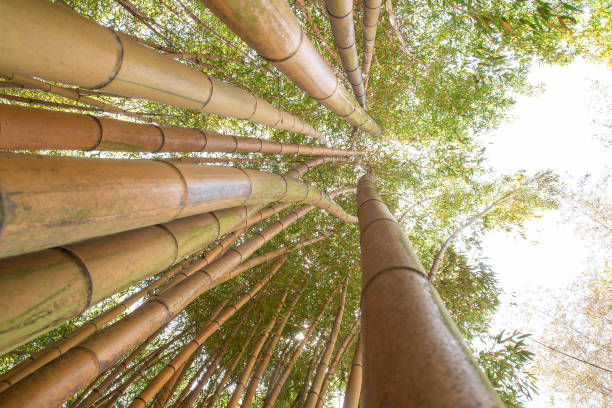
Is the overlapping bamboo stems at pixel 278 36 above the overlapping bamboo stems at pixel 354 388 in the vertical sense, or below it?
above

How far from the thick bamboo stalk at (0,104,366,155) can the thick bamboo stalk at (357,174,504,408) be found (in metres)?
1.62

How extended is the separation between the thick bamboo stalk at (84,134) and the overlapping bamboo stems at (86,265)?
2.62 feet

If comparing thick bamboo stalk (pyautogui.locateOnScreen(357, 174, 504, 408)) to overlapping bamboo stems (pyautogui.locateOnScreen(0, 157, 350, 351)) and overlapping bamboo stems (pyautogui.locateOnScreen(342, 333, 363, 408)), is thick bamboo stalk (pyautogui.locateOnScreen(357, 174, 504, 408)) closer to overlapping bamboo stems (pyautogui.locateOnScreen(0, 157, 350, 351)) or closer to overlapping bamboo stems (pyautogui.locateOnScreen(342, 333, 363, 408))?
overlapping bamboo stems (pyautogui.locateOnScreen(0, 157, 350, 351))

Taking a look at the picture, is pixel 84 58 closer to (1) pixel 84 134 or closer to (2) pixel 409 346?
(1) pixel 84 134

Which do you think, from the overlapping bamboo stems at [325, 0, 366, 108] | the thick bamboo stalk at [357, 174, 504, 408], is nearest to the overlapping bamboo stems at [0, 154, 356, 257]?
the thick bamboo stalk at [357, 174, 504, 408]

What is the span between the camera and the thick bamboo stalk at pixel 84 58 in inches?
29.5

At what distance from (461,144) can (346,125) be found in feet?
6.05

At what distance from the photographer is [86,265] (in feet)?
2.89

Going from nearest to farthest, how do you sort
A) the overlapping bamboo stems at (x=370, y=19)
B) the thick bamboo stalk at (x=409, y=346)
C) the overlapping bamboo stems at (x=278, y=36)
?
the thick bamboo stalk at (x=409, y=346) → the overlapping bamboo stems at (x=278, y=36) → the overlapping bamboo stems at (x=370, y=19)

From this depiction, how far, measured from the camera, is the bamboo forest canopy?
0.81m

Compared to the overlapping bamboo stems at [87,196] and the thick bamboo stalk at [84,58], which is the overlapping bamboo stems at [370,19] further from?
the overlapping bamboo stems at [87,196]

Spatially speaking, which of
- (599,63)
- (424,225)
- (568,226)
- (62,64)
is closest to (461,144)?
(424,225)

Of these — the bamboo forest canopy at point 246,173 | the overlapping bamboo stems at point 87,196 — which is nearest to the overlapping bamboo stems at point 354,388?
the bamboo forest canopy at point 246,173

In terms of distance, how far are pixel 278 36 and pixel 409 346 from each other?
3.52ft
